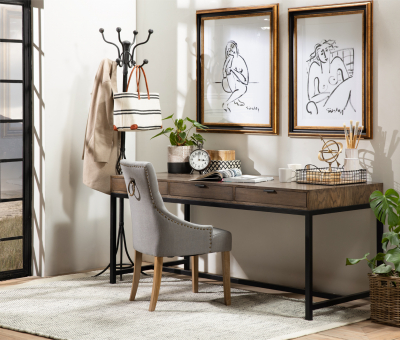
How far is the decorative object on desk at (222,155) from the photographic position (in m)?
4.43

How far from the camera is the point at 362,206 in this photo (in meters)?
3.80

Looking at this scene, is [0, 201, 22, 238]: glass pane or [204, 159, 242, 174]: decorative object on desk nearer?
[204, 159, 242, 174]: decorative object on desk

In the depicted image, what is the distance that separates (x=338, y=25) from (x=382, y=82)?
1.55ft

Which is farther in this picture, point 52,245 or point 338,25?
point 52,245

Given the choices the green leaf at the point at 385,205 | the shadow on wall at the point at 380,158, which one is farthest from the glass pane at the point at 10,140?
the green leaf at the point at 385,205

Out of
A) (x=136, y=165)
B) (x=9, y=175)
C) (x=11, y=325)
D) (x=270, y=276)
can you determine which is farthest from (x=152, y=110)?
(x=11, y=325)

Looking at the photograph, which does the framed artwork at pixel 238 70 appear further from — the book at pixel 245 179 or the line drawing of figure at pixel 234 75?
the book at pixel 245 179

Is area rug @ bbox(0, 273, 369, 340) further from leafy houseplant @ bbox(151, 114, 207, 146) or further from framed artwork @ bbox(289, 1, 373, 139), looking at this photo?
framed artwork @ bbox(289, 1, 373, 139)

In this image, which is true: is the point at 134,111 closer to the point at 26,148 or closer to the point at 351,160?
the point at 26,148

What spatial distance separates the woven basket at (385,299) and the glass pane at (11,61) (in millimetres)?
2778

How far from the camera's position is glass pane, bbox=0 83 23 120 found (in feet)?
14.9

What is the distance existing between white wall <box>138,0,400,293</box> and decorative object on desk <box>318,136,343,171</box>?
114 mm

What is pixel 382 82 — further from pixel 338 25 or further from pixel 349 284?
pixel 349 284

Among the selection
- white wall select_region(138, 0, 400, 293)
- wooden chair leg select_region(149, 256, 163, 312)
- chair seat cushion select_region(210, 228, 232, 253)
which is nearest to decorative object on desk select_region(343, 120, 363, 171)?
white wall select_region(138, 0, 400, 293)
